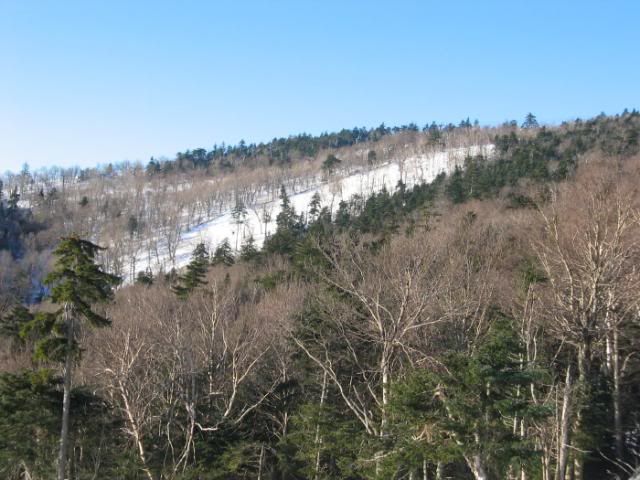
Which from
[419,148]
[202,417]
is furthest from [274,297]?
[419,148]

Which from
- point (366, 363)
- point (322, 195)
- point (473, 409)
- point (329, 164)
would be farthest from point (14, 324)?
point (329, 164)

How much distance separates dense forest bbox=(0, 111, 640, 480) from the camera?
9906 millimetres

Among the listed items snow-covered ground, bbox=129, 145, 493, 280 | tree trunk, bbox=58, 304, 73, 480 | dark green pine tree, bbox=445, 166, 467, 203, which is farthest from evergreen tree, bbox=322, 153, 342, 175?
tree trunk, bbox=58, 304, 73, 480

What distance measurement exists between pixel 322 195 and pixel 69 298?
92947mm

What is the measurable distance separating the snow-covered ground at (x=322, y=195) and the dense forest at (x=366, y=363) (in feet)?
147

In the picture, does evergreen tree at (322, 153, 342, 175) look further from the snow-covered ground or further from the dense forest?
the dense forest

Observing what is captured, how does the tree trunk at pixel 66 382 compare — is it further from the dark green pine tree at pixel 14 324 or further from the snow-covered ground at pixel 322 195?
the snow-covered ground at pixel 322 195

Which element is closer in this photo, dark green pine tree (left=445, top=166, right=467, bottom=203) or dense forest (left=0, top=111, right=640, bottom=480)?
dense forest (left=0, top=111, right=640, bottom=480)

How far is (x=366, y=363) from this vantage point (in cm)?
1830

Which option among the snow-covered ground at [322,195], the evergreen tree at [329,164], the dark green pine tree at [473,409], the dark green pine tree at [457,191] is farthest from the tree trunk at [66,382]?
the evergreen tree at [329,164]

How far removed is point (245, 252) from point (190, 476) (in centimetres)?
3700

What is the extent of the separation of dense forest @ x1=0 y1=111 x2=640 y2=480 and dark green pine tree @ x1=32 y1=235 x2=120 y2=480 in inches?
2.2

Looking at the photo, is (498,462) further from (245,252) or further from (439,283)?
(245,252)

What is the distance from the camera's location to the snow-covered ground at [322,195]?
3487 inches
